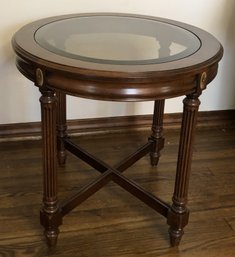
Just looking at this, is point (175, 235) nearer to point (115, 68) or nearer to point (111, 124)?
point (115, 68)

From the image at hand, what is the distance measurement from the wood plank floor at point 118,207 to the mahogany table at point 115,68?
78 millimetres

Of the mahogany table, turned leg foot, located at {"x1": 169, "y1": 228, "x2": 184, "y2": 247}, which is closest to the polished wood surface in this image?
the mahogany table

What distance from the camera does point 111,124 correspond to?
67.2 inches

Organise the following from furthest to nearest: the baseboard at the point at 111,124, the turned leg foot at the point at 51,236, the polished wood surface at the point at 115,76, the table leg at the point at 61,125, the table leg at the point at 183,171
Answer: the baseboard at the point at 111,124 < the table leg at the point at 61,125 < the turned leg foot at the point at 51,236 < the table leg at the point at 183,171 < the polished wood surface at the point at 115,76

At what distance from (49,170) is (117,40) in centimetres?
36

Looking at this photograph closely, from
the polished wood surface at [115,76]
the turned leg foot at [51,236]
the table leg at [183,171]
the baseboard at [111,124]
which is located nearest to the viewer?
the polished wood surface at [115,76]

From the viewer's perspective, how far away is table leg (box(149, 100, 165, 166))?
142 cm

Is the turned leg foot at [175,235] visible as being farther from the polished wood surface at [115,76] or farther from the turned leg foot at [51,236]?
the polished wood surface at [115,76]

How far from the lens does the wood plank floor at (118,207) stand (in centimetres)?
120

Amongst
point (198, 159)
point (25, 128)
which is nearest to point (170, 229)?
point (198, 159)

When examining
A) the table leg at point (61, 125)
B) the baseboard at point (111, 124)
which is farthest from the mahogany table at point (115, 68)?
the baseboard at point (111, 124)

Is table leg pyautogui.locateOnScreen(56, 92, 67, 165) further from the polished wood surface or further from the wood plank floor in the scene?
the polished wood surface

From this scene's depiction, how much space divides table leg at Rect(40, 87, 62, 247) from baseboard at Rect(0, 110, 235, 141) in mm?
557

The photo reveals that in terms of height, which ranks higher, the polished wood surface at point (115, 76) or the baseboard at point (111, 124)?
the polished wood surface at point (115, 76)
